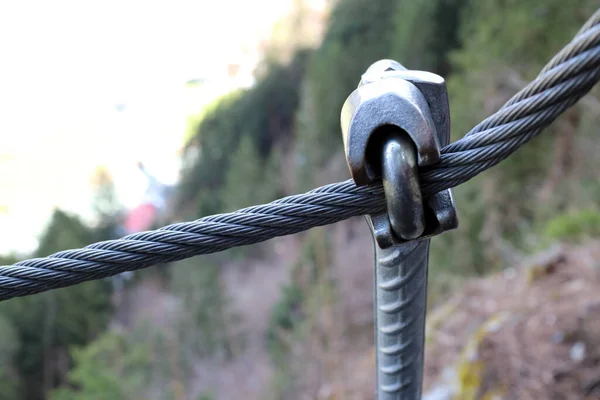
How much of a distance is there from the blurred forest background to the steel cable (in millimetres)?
1565

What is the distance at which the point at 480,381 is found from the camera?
203 cm

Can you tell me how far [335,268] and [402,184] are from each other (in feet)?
25.6

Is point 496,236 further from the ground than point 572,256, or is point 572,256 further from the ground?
point 496,236

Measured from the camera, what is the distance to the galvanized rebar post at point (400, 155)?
507 mm

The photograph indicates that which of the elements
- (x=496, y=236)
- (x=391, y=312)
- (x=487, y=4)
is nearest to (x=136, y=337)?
(x=496, y=236)

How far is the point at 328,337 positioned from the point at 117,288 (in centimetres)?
702

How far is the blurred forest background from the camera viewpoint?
2.42m

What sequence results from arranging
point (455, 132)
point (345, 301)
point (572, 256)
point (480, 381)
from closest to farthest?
point (480, 381), point (572, 256), point (455, 132), point (345, 301)

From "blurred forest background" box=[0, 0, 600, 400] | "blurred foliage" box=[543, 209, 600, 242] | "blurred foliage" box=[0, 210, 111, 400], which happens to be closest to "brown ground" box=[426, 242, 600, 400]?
"blurred forest background" box=[0, 0, 600, 400]

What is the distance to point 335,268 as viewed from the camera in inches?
324

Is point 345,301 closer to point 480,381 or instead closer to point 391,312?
point 480,381

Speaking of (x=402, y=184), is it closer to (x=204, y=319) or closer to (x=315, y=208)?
(x=315, y=208)

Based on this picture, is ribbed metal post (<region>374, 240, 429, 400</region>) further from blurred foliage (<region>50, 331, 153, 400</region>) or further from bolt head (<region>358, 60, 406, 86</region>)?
blurred foliage (<region>50, 331, 153, 400</region>)

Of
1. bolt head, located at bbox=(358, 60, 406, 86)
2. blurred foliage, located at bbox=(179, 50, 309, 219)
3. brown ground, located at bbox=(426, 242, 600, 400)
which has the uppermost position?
blurred foliage, located at bbox=(179, 50, 309, 219)
